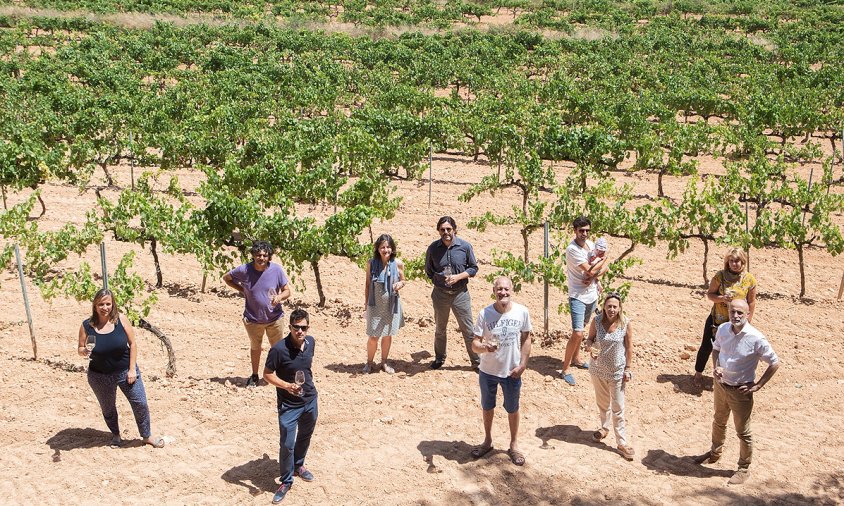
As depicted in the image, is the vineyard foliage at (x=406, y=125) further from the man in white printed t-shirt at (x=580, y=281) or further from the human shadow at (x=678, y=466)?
the human shadow at (x=678, y=466)

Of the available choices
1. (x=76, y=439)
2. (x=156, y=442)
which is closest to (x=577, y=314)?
(x=156, y=442)

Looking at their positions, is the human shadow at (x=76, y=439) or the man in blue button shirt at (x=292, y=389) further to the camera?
the human shadow at (x=76, y=439)

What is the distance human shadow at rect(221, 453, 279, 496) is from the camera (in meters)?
7.19

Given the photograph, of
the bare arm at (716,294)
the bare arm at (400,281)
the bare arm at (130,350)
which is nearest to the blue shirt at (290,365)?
the bare arm at (130,350)

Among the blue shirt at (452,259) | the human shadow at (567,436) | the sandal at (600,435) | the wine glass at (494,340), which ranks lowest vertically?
the human shadow at (567,436)

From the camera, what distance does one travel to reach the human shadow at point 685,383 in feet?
30.0

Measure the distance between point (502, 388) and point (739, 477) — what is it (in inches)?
85.5

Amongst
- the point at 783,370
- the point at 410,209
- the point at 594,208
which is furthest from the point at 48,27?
the point at 783,370

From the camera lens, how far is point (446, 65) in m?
37.3

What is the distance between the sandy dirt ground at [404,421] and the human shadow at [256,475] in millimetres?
17

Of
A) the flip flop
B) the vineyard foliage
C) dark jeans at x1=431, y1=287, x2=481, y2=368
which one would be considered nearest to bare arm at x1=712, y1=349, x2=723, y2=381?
the flip flop

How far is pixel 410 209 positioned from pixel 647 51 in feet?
100

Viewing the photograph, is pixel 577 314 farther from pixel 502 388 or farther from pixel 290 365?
pixel 290 365

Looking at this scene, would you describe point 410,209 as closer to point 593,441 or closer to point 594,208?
point 594,208
